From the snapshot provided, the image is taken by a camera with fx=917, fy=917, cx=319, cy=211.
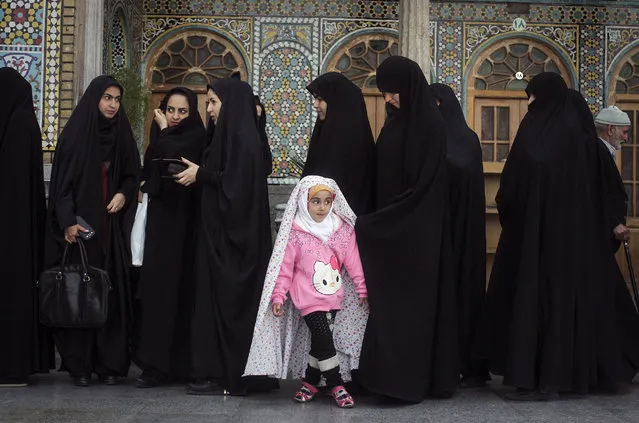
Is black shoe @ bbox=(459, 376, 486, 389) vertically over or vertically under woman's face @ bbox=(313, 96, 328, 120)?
under

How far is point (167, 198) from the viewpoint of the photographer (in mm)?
4637

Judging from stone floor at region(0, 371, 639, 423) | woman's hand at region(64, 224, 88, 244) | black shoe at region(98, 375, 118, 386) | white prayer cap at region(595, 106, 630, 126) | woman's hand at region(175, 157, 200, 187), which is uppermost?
white prayer cap at region(595, 106, 630, 126)

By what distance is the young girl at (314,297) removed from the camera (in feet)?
13.5

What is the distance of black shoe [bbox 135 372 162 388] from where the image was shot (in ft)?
14.9

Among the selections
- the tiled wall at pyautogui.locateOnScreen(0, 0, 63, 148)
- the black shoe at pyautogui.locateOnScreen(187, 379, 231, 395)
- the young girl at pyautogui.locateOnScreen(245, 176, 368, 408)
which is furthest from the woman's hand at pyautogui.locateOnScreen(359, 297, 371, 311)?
the tiled wall at pyautogui.locateOnScreen(0, 0, 63, 148)

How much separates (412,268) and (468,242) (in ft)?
1.83

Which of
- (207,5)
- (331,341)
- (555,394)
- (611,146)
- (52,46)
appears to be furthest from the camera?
(207,5)

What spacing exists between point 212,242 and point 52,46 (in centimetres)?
389

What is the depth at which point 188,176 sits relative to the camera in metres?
4.37

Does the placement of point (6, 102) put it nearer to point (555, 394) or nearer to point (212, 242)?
point (212, 242)

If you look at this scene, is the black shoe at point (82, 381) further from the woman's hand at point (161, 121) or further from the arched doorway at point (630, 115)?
the arched doorway at point (630, 115)

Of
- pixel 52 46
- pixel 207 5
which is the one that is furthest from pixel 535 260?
pixel 207 5

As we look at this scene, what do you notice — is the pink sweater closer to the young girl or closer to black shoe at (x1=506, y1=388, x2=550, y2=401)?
the young girl

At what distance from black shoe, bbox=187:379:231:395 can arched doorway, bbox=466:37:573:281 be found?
5274mm
